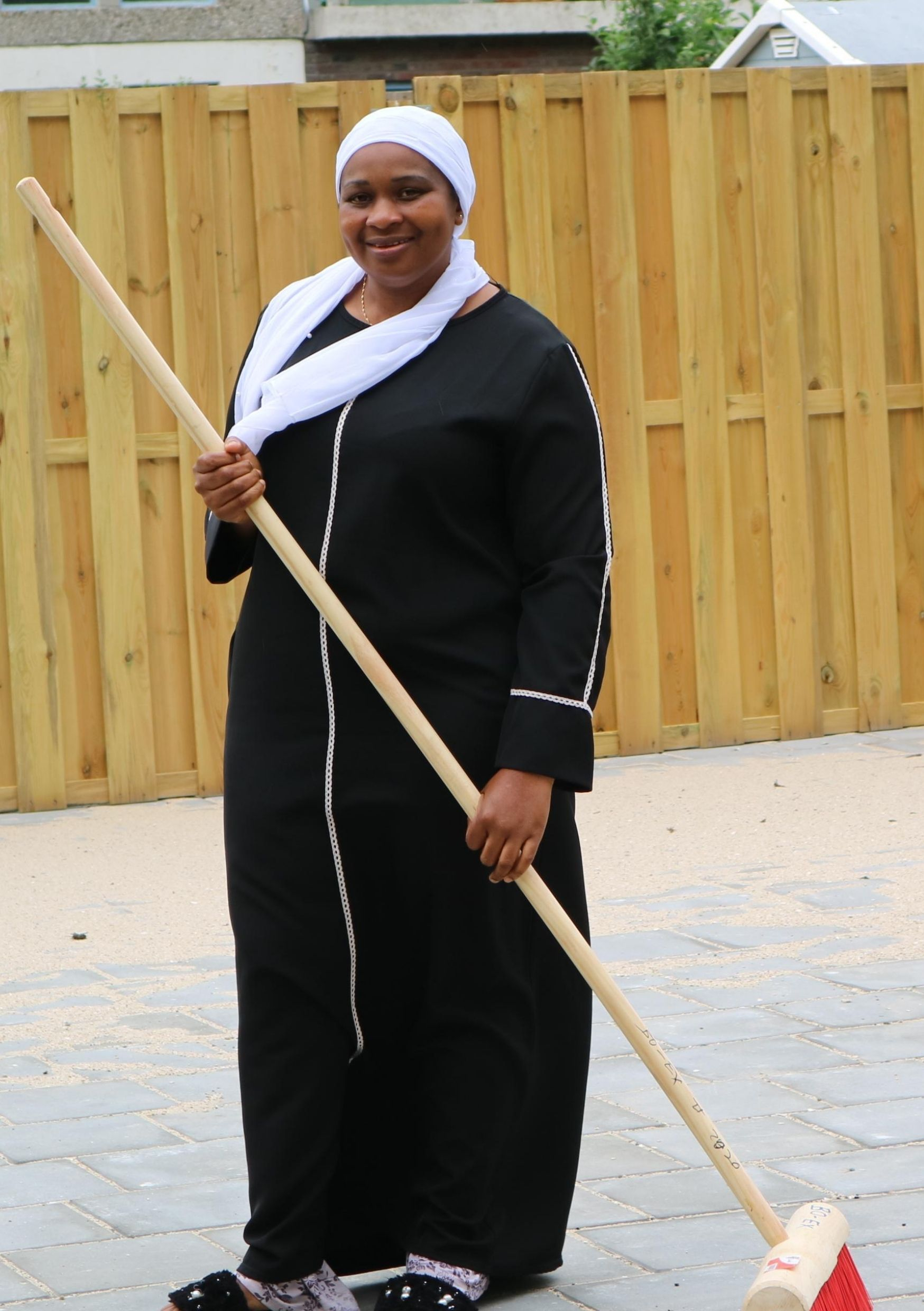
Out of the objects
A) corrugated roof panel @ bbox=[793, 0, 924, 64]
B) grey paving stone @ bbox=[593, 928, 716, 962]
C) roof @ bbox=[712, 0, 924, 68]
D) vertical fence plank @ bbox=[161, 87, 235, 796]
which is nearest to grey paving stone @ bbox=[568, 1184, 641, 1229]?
grey paving stone @ bbox=[593, 928, 716, 962]

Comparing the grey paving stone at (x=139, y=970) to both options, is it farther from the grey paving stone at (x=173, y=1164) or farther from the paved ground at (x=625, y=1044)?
the grey paving stone at (x=173, y=1164)

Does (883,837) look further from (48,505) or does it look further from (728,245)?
(48,505)

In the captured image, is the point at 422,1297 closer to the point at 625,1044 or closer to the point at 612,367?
the point at 625,1044

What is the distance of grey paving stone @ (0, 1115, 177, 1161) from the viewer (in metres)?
3.97

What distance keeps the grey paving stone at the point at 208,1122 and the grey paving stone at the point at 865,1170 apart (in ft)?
1.46

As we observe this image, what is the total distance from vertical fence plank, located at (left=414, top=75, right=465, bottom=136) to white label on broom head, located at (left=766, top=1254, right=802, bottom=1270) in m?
5.29

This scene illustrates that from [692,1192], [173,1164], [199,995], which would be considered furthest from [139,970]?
[692,1192]

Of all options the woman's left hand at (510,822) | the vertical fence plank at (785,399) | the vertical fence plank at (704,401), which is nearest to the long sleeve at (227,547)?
the woman's left hand at (510,822)

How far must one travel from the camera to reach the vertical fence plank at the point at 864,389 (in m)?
7.94

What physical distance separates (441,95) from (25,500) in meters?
2.11

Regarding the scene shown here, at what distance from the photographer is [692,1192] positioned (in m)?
3.67

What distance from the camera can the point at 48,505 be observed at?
7.23 meters

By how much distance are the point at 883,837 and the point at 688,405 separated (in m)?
2.06

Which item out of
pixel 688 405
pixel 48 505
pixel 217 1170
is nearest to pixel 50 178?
Answer: pixel 48 505
